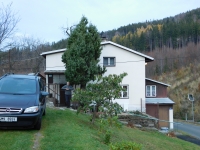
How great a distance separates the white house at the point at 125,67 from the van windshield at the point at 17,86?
16.7m

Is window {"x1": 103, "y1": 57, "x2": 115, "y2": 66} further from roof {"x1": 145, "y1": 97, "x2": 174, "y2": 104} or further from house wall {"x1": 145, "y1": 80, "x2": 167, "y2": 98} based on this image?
roof {"x1": 145, "y1": 97, "x2": 174, "y2": 104}

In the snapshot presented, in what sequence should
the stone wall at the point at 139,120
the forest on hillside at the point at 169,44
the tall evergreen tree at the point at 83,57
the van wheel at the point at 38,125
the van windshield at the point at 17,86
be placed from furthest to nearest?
the forest on hillside at the point at 169,44
the tall evergreen tree at the point at 83,57
the stone wall at the point at 139,120
the van windshield at the point at 17,86
the van wheel at the point at 38,125

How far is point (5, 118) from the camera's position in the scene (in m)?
7.92

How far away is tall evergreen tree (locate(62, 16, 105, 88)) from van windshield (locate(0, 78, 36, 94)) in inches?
526

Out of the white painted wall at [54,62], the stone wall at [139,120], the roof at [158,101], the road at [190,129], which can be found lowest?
the road at [190,129]

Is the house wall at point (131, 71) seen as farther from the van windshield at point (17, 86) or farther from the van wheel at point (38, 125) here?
the van wheel at point (38, 125)

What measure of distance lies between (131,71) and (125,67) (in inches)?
27.8

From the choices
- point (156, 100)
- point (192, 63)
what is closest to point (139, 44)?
point (192, 63)

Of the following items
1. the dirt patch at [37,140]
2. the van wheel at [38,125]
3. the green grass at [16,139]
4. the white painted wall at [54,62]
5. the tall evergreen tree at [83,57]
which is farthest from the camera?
the white painted wall at [54,62]

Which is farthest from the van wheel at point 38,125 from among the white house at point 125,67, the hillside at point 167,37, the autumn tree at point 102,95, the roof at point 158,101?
the hillside at point 167,37

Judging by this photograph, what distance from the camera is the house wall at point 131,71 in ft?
88.0

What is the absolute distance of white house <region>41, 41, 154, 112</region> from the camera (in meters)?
26.6

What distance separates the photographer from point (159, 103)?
2923cm

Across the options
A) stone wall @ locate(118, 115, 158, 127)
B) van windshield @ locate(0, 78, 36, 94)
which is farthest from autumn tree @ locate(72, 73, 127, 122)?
stone wall @ locate(118, 115, 158, 127)
